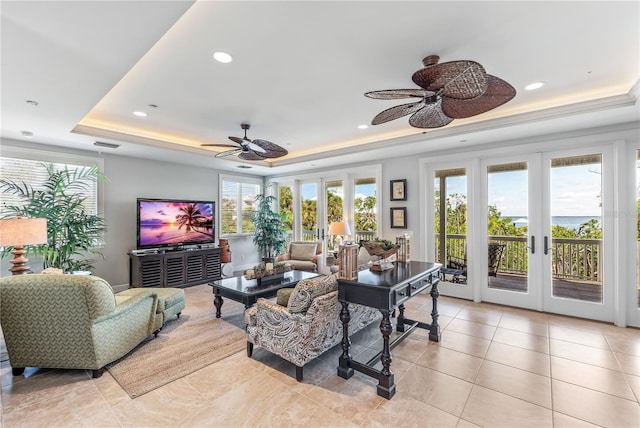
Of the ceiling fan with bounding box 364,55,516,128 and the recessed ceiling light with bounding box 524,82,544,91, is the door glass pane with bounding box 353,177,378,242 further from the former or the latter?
the ceiling fan with bounding box 364,55,516,128

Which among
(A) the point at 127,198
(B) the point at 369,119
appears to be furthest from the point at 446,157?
(A) the point at 127,198

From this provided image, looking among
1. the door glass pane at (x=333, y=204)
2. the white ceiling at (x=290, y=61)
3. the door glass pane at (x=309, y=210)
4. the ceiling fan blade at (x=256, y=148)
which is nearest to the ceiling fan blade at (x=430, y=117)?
the white ceiling at (x=290, y=61)

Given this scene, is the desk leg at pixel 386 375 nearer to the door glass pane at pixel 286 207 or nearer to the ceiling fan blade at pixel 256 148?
the ceiling fan blade at pixel 256 148

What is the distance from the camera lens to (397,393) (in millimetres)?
2279

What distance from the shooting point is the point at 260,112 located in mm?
3701

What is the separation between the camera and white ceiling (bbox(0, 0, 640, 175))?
1830mm

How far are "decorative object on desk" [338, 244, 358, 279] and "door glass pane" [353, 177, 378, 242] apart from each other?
341 cm

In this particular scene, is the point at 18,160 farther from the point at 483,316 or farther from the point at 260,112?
the point at 483,316

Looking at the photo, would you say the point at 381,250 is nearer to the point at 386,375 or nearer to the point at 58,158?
the point at 386,375

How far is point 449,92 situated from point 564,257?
11.6ft

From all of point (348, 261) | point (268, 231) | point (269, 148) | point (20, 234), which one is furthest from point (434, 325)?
point (268, 231)

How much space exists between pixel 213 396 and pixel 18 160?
4.74 metres

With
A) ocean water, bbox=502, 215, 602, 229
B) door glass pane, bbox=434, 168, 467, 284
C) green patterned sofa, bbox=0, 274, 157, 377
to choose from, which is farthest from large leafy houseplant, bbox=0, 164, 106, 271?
ocean water, bbox=502, 215, 602, 229

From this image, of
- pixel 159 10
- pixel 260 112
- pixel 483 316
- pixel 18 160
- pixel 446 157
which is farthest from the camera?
pixel 446 157
